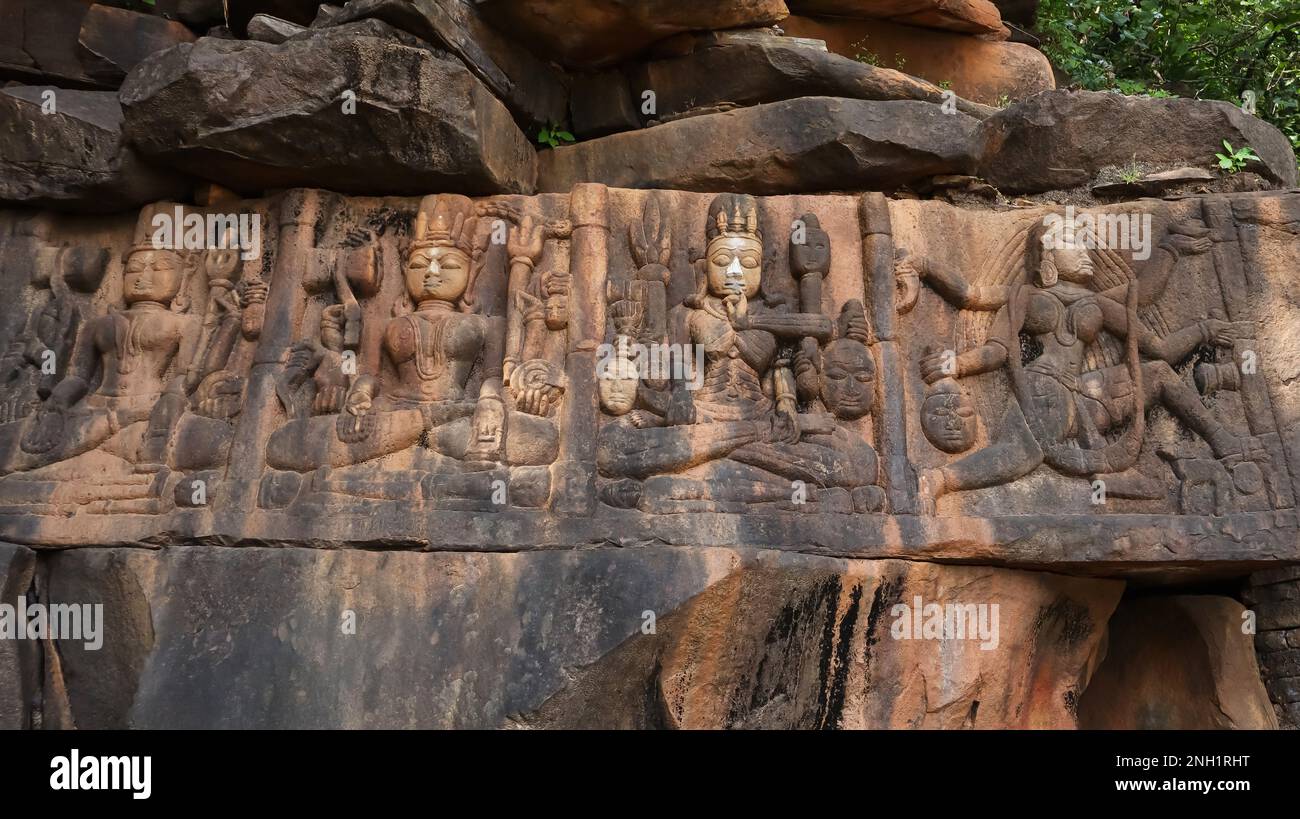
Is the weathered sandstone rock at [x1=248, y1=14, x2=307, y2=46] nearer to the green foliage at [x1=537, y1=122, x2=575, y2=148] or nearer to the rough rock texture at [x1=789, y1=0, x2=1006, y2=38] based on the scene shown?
the green foliage at [x1=537, y1=122, x2=575, y2=148]

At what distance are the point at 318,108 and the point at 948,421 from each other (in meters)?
4.11

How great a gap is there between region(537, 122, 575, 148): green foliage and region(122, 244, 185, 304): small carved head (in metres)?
2.55

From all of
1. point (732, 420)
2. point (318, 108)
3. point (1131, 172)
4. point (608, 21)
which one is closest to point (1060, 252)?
point (1131, 172)

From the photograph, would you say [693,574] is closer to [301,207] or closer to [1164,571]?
[1164,571]

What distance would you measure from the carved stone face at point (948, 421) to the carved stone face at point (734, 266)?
49.8 inches

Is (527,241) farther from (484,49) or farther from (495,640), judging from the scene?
(495,640)

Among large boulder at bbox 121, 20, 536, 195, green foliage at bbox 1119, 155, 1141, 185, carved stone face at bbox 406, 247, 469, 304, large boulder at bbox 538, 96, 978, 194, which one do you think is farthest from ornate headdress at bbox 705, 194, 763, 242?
green foliage at bbox 1119, 155, 1141, 185

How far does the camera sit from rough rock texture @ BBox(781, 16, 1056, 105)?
9.12 metres

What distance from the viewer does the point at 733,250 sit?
6.96 metres

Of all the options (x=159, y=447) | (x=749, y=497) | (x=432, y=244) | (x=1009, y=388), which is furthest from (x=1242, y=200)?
(x=159, y=447)

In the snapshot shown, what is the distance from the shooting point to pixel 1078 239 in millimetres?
7301

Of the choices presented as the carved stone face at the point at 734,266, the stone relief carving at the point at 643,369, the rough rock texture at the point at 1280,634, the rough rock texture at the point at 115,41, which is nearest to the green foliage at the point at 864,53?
the stone relief carving at the point at 643,369

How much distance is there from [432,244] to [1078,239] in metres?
4.06

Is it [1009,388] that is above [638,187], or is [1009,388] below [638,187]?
below
